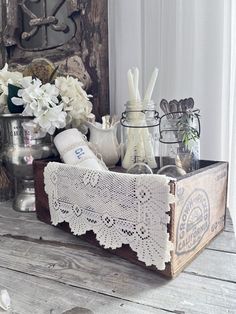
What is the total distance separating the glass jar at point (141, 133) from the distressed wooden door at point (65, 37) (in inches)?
9.6

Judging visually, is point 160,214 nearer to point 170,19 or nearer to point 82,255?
point 82,255

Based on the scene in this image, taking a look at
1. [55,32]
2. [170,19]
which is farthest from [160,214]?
[55,32]

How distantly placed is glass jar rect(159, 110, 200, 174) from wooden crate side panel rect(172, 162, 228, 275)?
76 millimetres

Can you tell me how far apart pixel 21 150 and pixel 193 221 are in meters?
0.53

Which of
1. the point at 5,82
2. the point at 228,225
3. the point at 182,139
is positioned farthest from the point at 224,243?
the point at 5,82

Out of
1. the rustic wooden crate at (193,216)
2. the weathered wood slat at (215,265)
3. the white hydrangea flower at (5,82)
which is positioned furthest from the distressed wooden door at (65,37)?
the weathered wood slat at (215,265)

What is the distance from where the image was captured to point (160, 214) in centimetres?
53

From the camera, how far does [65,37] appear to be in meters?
1.06

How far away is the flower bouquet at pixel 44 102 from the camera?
2.66 feet

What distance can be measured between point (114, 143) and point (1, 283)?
19.4 inches

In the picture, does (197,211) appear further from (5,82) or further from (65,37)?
(65,37)

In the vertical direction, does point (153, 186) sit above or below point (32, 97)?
below

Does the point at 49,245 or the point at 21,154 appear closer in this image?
the point at 49,245

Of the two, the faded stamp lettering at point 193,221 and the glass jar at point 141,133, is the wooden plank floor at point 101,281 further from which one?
the glass jar at point 141,133
